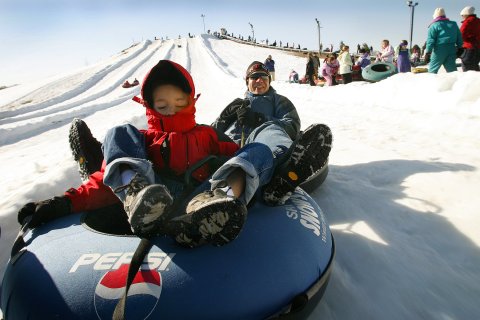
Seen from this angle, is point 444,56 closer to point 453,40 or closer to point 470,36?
point 453,40

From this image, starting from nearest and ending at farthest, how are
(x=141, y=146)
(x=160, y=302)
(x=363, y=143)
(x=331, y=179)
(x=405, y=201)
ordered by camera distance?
(x=160, y=302)
(x=141, y=146)
(x=405, y=201)
(x=331, y=179)
(x=363, y=143)

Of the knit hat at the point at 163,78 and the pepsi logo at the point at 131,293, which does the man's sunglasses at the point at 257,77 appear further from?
the pepsi logo at the point at 131,293

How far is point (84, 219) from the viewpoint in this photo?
1.59m

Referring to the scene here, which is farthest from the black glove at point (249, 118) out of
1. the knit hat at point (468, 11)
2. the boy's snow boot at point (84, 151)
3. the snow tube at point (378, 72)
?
the snow tube at point (378, 72)

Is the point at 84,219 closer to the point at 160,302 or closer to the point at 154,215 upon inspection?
the point at 154,215

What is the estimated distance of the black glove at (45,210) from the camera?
1.55 m

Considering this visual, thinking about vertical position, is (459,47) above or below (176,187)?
above

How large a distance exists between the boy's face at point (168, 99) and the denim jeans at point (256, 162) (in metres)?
0.53

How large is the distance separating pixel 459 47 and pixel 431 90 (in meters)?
0.84

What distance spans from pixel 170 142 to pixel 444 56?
17.6 feet

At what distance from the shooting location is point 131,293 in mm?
1105

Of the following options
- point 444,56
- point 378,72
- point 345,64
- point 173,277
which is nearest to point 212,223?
point 173,277

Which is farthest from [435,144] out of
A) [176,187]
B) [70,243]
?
[70,243]

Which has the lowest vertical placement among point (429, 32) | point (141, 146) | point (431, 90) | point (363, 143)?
point (363, 143)
